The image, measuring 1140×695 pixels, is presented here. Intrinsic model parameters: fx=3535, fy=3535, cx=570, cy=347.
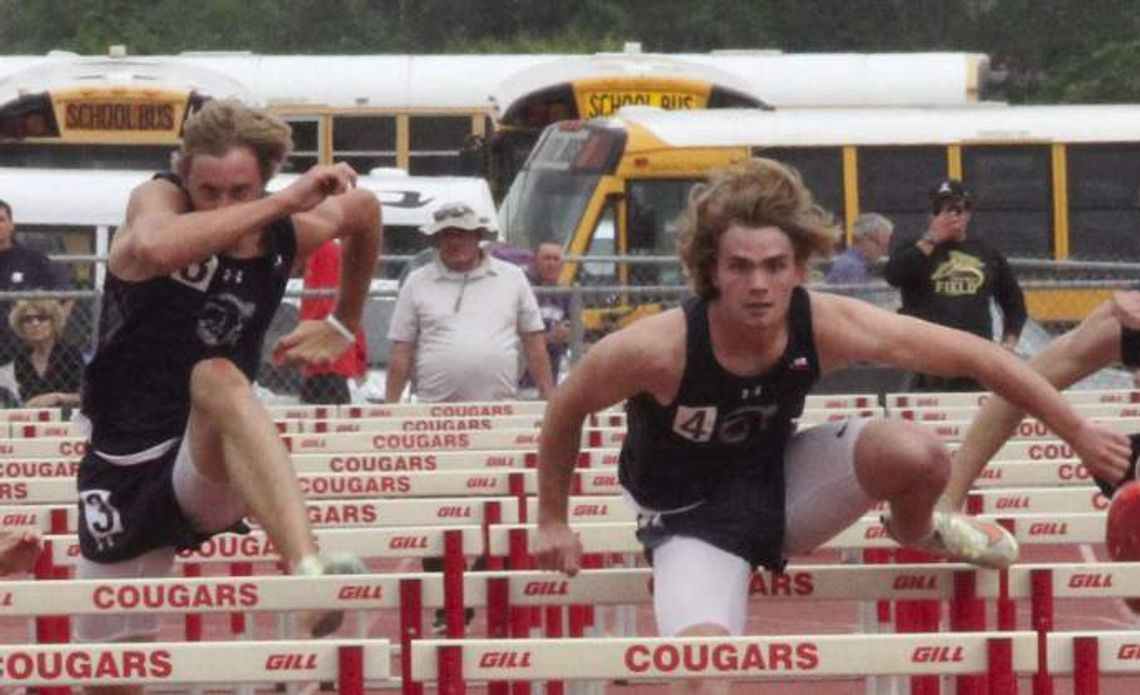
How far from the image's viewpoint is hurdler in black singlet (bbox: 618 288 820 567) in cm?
821

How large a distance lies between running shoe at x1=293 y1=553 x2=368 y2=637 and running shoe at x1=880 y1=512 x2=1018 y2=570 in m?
1.38

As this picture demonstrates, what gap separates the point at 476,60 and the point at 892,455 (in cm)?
2494

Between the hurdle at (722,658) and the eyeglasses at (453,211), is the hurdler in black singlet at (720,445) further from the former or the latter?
the eyeglasses at (453,211)

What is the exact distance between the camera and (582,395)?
820 centimetres

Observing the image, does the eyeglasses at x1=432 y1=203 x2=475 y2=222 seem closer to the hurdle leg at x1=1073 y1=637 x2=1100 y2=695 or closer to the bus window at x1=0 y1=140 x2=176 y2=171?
the hurdle leg at x1=1073 y1=637 x2=1100 y2=695

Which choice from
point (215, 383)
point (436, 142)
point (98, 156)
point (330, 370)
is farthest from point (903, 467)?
point (436, 142)

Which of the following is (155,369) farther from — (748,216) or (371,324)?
(371,324)

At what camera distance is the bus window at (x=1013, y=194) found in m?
28.4

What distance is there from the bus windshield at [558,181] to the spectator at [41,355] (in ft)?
30.8

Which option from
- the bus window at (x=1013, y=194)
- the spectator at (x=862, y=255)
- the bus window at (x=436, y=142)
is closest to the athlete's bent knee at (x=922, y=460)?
the spectator at (x=862, y=255)

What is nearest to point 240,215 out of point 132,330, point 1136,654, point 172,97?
point 132,330

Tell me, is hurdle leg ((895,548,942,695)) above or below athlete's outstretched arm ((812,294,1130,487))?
below

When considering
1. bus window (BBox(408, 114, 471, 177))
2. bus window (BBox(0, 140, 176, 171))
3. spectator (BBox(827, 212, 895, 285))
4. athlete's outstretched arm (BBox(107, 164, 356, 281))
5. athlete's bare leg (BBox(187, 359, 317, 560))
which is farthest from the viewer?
bus window (BBox(408, 114, 471, 177))

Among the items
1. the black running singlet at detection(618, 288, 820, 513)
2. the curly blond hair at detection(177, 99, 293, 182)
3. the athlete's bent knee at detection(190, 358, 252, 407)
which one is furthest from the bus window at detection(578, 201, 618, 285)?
the black running singlet at detection(618, 288, 820, 513)
